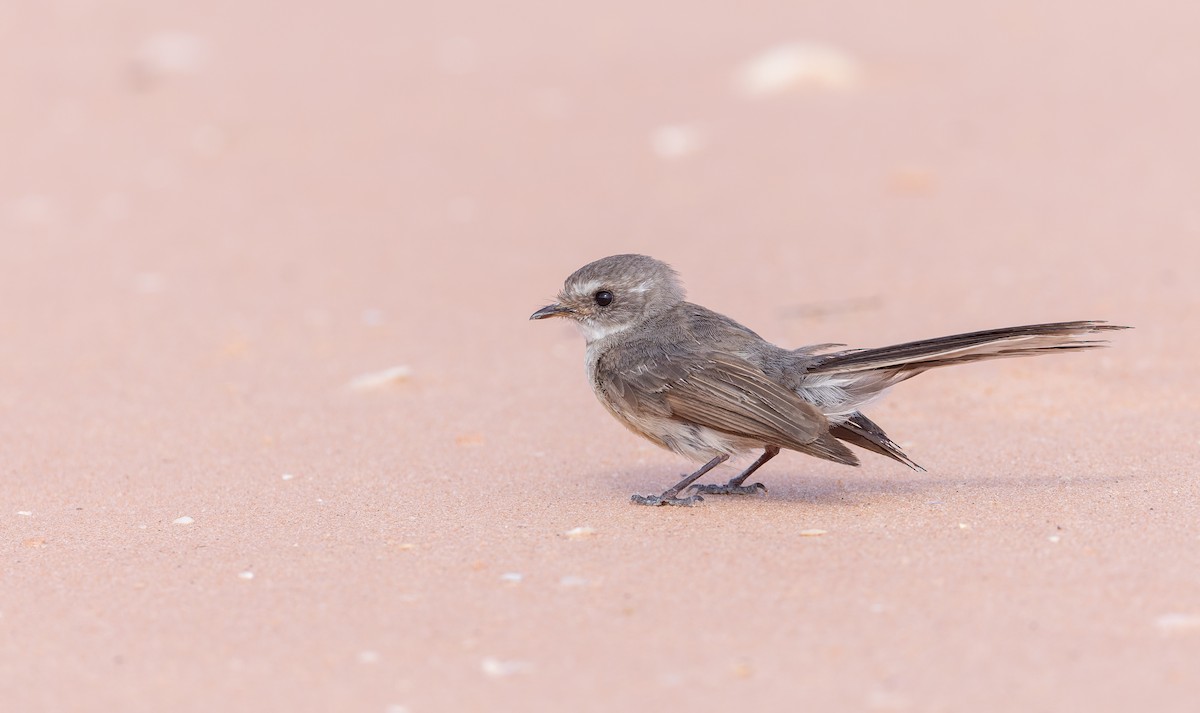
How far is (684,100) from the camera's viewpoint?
12.4 metres

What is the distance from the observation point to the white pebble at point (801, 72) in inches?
485

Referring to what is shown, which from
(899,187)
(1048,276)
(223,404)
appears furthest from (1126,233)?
(223,404)

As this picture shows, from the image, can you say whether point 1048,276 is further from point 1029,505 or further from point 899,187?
point 1029,505

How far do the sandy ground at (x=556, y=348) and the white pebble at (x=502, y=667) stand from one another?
0.23ft

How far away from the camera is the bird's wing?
17.6 feet

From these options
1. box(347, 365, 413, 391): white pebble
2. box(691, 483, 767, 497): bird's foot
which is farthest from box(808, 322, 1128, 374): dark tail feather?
box(347, 365, 413, 391): white pebble

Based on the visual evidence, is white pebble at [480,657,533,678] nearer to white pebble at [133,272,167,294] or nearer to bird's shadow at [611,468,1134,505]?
bird's shadow at [611,468,1134,505]

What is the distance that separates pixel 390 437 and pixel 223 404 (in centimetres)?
113

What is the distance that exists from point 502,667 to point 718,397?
1.85m

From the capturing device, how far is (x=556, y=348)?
27.7ft

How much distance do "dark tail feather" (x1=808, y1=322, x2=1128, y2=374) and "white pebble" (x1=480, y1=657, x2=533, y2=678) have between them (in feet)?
6.46

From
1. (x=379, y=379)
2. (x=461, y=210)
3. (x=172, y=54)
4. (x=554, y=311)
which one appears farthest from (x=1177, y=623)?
(x=172, y=54)

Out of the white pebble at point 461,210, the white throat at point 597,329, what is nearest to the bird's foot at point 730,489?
the white throat at point 597,329

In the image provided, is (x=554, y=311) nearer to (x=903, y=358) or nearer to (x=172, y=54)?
(x=903, y=358)
